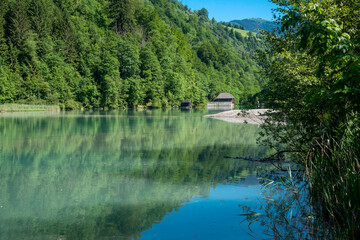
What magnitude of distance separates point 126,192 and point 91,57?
259 feet

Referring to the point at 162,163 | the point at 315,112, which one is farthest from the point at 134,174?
the point at 315,112

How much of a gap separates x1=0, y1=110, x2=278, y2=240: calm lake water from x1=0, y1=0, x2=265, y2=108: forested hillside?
43.8 metres

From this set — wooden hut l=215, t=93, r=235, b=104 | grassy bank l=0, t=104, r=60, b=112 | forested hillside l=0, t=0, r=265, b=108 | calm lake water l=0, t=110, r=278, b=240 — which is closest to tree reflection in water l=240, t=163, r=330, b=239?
calm lake water l=0, t=110, r=278, b=240

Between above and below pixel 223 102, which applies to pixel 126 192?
below

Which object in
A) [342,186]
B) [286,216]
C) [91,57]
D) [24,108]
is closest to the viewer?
[342,186]

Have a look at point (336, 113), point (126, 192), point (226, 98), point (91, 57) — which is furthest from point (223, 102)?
point (336, 113)

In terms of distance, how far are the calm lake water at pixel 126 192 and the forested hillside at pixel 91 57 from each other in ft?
144

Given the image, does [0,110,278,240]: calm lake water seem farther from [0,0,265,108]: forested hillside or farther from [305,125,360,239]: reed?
[0,0,265,108]: forested hillside

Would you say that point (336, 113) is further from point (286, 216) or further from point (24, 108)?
point (24, 108)

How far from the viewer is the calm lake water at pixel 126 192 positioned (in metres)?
6.43

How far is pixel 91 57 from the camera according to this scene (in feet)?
274

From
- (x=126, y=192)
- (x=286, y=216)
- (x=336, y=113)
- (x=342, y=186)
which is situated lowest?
(x=126, y=192)

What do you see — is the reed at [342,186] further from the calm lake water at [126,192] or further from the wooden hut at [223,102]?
the wooden hut at [223,102]

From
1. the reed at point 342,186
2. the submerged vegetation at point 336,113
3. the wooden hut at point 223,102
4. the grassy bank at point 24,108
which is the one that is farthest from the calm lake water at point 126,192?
the wooden hut at point 223,102
